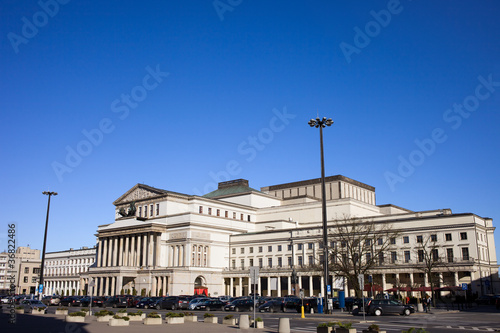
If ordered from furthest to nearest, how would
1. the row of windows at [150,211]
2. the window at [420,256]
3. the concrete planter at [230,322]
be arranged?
1. the row of windows at [150,211]
2. the window at [420,256]
3. the concrete planter at [230,322]

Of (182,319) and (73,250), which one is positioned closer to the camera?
(182,319)

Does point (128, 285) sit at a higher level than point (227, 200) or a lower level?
lower

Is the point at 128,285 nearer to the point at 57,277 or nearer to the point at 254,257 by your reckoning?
the point at 254,257

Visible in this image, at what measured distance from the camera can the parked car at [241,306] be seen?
177ft

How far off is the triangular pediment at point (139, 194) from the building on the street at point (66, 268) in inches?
1253

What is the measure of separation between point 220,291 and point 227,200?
26541 millimetres

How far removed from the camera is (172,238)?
10300cm

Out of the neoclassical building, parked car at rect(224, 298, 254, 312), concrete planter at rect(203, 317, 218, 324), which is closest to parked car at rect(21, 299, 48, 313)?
concrete planter at rect(203, 317, 218, 324)

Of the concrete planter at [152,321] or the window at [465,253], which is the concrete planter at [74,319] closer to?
the concrete planter at [152,321]

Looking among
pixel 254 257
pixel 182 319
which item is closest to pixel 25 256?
pixel 254 257

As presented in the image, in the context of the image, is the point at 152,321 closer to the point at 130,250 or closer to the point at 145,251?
the point at 145,251

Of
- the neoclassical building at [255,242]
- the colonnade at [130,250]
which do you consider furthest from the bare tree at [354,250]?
the colonnade at [130,250]

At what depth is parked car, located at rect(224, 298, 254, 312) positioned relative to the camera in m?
53.9

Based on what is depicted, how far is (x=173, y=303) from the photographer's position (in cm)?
5650
